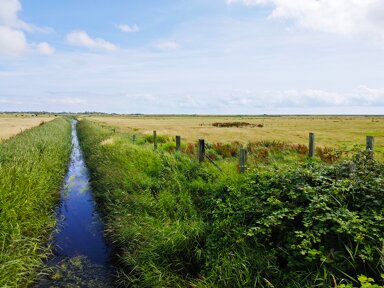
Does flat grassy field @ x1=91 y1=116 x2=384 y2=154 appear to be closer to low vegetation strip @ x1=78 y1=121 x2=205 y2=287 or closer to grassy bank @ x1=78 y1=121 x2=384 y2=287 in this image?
grassy bank @ x1=78 y1=121 x2=384 y2=287

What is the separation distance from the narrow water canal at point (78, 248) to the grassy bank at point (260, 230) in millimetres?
449

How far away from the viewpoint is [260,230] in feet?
16.0

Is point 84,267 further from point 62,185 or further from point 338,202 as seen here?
point 62,185

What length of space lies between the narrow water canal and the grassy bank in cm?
45

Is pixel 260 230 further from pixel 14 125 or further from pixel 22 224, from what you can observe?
pixel 14 125

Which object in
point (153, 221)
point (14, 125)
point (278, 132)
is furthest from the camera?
point (14, 125)

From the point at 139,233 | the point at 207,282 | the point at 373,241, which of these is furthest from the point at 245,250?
the point at 139,233

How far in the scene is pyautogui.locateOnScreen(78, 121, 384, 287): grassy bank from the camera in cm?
432

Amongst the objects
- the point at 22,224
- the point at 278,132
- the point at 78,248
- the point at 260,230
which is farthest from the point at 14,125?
the point at 260,230

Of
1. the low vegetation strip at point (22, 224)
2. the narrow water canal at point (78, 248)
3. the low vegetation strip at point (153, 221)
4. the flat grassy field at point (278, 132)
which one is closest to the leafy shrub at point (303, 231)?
the low vegetation strip at point (153, 221)

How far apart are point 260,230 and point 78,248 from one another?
4.90 meters

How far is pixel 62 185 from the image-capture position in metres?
13.9

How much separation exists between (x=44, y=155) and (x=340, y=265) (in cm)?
1300

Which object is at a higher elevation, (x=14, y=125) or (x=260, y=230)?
(x=14, y=125)
